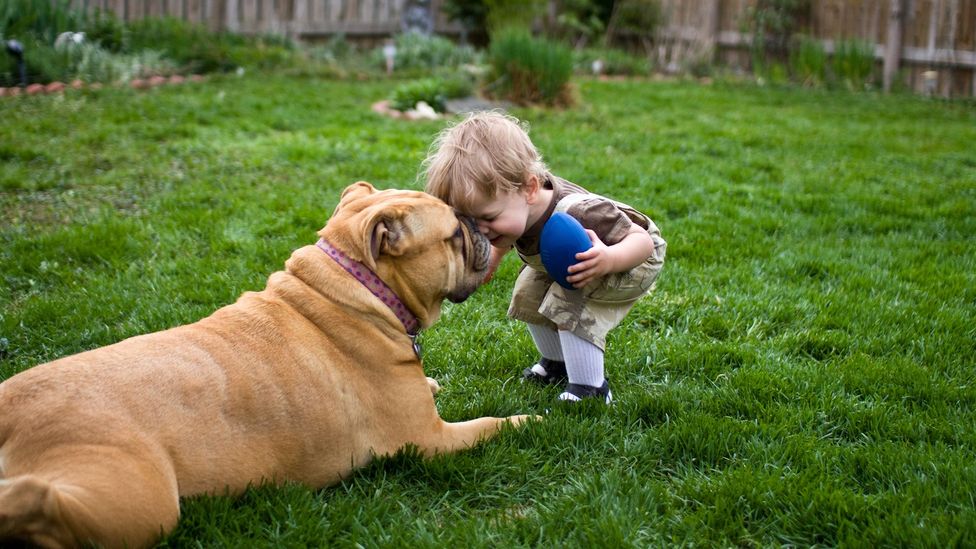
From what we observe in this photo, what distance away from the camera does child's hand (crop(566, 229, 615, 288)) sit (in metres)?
3.76

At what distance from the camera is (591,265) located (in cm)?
378

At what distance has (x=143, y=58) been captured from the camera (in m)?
13.1

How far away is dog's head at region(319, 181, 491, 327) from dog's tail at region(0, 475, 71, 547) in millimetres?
1393

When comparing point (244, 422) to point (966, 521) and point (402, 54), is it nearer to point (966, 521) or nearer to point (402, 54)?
point (966, 521)

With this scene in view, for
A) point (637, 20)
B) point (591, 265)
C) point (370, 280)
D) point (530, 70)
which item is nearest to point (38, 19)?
point (530, 70)

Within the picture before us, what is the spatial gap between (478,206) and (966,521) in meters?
2.18

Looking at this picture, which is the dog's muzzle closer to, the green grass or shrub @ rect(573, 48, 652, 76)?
the green grass

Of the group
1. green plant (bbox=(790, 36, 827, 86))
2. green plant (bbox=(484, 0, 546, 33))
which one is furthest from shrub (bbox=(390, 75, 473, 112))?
green plant (bbox=(790, 36, 827, 86))

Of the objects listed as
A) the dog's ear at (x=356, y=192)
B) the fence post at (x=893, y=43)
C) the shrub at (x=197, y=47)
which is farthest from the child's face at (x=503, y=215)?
the fence post at (x=893, y=43)

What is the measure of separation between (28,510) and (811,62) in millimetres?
14632

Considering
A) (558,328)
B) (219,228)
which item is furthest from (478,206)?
(219,228)

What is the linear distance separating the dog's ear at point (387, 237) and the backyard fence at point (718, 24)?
490 inches

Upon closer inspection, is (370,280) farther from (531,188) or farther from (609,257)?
(609,257)

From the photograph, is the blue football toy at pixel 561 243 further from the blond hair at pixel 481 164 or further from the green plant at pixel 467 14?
the green plant at pixel 467 14
